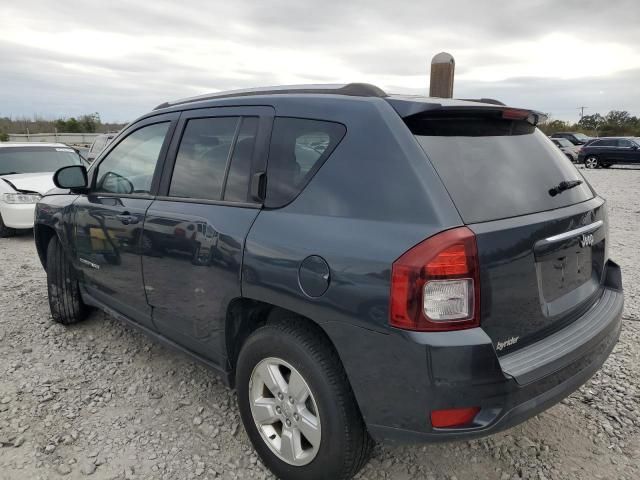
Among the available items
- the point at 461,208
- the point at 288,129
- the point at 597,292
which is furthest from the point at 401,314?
the point at 597,292

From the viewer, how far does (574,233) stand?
6.80 ft

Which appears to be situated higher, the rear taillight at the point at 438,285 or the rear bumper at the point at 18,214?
the rear taillight at the point at 438,285

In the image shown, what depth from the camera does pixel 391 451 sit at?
8.16 feet

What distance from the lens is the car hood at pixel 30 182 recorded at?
755 centimetres

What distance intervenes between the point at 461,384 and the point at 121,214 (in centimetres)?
234

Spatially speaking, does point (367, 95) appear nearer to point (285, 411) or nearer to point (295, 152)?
point (295, 152)

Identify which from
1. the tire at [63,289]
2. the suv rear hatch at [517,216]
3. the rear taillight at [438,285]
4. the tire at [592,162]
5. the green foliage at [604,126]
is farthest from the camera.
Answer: the green foliage at [604,126]

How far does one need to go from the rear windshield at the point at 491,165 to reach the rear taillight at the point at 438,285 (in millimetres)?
146

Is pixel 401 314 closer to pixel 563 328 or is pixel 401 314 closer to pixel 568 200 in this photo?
pixel 563 328

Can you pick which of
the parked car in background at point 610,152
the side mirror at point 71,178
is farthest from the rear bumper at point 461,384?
the parked car in background at point 610,152

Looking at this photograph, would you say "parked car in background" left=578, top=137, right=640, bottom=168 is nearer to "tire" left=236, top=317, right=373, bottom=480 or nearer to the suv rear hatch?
the suv rear hatch

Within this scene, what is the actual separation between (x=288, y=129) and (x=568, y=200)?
136cm

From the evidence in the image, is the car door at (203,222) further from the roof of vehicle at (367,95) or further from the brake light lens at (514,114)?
the brake light lens at (514,114)

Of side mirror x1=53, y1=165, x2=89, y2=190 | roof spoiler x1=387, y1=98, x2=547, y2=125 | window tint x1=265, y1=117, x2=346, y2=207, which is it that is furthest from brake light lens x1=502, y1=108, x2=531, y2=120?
side mirror x1=53, y1=165, x2=89, y2=190
